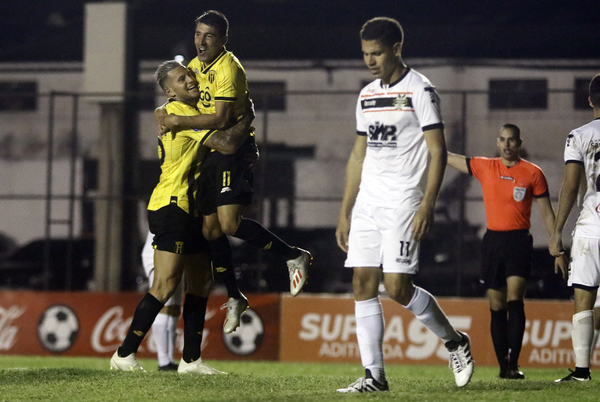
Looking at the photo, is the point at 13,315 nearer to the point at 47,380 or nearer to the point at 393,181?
the point at 47,380

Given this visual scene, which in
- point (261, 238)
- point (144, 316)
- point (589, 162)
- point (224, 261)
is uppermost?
point (589, 162)

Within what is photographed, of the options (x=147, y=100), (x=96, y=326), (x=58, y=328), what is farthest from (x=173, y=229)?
(x=147, y=100)

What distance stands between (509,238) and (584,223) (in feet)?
3.62

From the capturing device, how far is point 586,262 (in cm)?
589

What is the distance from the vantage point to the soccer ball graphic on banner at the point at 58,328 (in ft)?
36.7

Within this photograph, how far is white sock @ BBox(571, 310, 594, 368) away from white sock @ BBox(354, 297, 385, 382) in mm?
1901

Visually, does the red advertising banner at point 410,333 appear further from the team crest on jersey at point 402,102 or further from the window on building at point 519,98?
the window on building at point 519,98

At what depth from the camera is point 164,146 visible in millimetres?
5922

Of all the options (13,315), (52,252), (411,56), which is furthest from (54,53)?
(13,315)

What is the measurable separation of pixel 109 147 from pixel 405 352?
27.5 ft

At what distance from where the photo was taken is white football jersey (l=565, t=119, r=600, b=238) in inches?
232

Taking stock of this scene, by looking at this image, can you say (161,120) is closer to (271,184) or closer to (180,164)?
(180,164)

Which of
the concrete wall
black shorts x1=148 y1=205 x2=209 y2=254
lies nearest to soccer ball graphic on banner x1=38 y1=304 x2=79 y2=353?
black shorts x1=148 y1=205 x2=209 y2=254

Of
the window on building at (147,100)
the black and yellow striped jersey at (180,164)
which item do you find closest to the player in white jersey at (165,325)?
the black and yellow striped jersey at (180,164)
